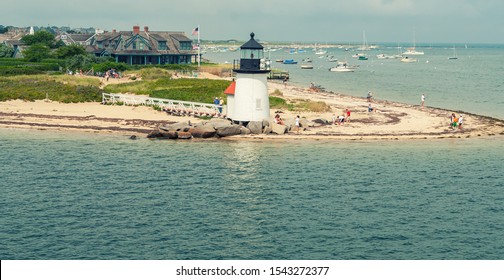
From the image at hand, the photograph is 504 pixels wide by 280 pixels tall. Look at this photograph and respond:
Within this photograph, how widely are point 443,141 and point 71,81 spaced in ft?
161

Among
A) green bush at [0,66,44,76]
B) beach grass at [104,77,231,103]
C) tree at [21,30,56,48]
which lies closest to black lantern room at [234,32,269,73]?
beach grass at [104,77,231,103]

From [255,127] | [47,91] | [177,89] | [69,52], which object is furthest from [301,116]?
[69,52]

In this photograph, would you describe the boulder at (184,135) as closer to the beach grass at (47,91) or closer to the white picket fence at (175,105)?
the white picket fence at (175,105)

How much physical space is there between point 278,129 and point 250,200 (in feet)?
62.9

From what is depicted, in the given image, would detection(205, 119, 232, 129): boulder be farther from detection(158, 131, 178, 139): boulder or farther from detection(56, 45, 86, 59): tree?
detection(56, 45, 86, 59): tree

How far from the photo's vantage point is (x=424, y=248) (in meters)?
27.0

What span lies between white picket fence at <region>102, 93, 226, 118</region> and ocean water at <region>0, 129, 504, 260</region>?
9.91 m

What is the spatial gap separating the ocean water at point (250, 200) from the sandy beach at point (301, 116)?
3725 mm

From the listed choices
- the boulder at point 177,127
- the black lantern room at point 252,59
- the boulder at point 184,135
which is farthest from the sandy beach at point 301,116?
the black lantern room at point 252,59

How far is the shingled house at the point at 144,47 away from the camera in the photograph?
11650 centimetres

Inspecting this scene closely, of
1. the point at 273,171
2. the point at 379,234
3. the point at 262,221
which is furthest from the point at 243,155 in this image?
the point at 379,234

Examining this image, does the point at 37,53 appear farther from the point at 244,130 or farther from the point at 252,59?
the point at 244,130

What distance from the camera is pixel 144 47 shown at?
11756cm

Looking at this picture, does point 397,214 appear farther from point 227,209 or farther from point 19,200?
point 19,200
